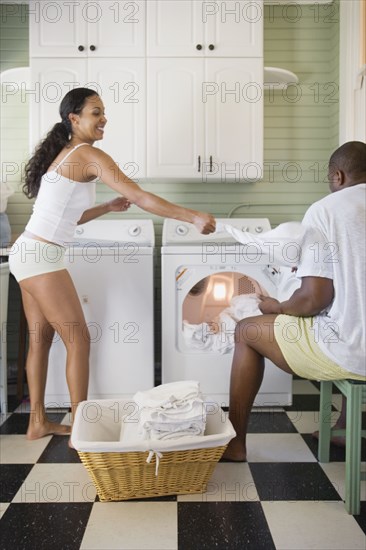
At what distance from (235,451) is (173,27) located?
8.02 ft

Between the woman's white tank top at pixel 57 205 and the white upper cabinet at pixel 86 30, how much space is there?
48.8 inches

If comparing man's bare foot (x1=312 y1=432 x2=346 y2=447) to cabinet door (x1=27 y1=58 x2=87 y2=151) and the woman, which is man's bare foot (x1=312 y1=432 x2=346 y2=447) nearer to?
the woman

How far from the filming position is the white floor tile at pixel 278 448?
2.33m

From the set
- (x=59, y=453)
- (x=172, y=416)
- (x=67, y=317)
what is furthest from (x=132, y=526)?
(x=67, y=317)

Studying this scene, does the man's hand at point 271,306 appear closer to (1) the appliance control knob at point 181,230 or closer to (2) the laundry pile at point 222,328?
(2) the laundry pile at point 222,328

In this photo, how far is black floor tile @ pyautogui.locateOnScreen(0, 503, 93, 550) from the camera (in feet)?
5.54

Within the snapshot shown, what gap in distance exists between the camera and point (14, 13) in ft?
12.2

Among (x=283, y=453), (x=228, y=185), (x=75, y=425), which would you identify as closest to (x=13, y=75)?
(x=228, y=185)

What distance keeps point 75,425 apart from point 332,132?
270 cm

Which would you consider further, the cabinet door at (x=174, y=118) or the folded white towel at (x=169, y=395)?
the cabinet door at (x=174, y=118)

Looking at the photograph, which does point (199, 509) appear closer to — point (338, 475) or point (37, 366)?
point (338, 475)

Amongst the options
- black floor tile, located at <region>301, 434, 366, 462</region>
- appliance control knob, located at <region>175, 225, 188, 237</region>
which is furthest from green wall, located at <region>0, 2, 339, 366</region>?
black floor tile, located at <region>301, 434, 366, 462</region>

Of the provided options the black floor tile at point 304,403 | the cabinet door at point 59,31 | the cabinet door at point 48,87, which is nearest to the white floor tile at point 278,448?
the black floor tile at point 304,403

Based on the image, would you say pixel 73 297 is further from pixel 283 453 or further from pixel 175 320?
pixel 283 453
